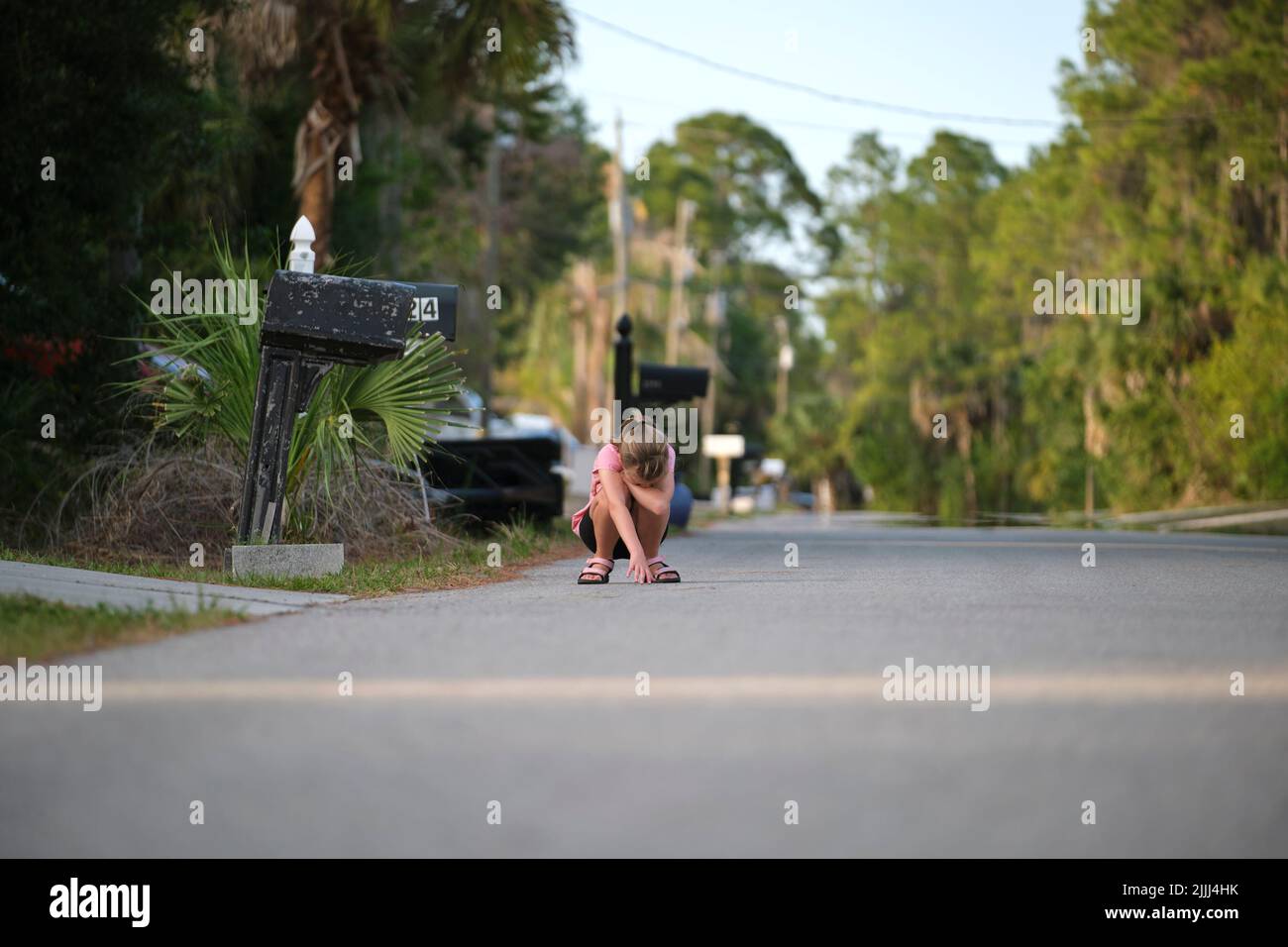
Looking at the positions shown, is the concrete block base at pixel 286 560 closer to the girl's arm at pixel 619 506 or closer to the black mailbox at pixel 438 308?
the girl's arm at pixel 619 506

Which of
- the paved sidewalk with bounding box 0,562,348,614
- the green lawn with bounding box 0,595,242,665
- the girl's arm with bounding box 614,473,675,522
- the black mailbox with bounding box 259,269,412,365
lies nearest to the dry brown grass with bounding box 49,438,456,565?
the black mailbox with bounding box 259,269,412,365

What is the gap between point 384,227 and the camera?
31734mm

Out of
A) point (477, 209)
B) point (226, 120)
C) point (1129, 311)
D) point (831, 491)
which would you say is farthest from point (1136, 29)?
point (831, 491)

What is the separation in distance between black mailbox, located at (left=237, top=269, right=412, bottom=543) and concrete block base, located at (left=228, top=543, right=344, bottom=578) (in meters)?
0.24

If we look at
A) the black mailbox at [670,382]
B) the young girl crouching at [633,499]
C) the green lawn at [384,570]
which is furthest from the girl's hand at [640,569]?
the black mailbox at [670,382]

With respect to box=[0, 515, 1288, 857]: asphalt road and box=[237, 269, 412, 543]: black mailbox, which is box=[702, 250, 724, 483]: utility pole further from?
box=[0, 515, 1288, 857]: asphalt road

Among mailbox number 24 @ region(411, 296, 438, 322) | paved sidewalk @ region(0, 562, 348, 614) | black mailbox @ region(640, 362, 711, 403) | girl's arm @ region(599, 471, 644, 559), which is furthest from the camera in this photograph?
black mailbox @ region(640, 362, 711, 403)

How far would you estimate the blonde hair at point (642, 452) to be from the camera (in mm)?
11586

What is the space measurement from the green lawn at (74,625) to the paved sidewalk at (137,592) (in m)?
0.20

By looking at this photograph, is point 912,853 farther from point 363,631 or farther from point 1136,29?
point 1136,29

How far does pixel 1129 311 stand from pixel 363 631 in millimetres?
35516

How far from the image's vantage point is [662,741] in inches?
232

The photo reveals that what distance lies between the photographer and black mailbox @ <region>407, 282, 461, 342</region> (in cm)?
1748

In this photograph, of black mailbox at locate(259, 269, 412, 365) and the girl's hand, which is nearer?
the girl's hand
